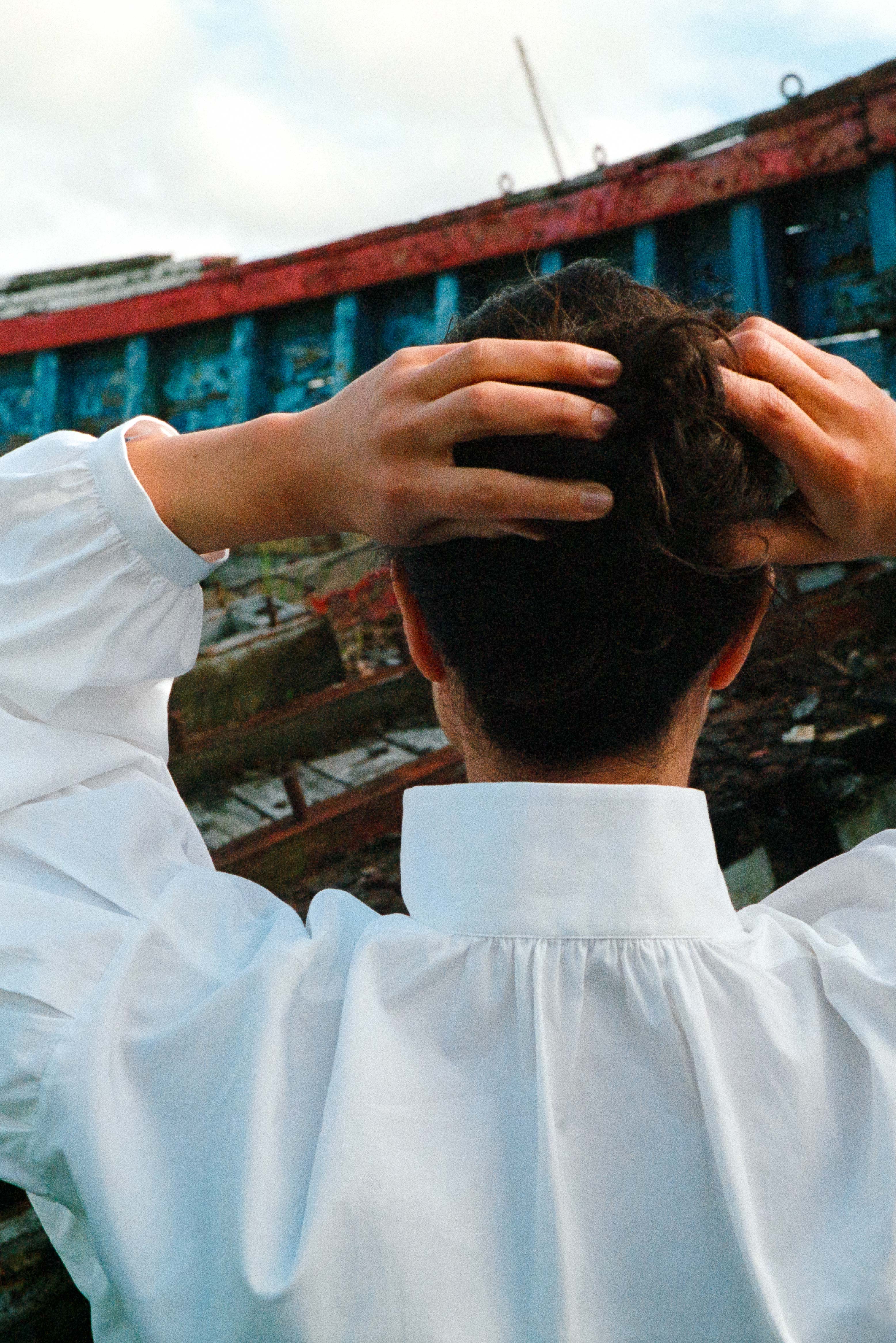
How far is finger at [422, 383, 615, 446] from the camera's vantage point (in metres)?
0.60

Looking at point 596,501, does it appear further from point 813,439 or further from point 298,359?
point 298,359

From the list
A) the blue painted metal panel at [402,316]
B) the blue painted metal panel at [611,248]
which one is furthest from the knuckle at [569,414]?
the blue painted metal panel at [402,316]

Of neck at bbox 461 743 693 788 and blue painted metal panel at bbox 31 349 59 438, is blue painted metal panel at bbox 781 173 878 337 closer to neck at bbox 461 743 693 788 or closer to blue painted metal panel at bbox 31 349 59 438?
neck at bbox 461 743 693 788

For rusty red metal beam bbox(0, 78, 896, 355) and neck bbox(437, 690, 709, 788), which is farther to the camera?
rusty red metal beam bbox(0, 78, 896, 355)

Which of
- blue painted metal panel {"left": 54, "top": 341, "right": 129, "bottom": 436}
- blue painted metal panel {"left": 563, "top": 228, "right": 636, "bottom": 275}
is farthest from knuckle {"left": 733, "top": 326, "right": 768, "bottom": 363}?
blue painted metal panel {"left": 54, "top": 341, "right": 129, "bottom": 436}

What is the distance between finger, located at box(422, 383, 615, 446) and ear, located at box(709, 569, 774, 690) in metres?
0.23

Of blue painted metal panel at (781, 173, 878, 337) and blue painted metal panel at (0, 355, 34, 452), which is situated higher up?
blue painted metal panel at (0, 355, 34, 452)

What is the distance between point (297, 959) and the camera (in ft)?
2.43

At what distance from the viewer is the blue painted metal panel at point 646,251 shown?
120 inches

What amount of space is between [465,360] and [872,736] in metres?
1.58

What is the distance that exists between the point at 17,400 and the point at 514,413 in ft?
13.9

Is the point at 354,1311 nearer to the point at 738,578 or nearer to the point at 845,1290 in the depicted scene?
the point at 845,1290

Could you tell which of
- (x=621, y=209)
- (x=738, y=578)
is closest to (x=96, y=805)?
(x=738, y=578)

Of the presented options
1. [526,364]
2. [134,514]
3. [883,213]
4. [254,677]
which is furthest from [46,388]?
[526,364]
